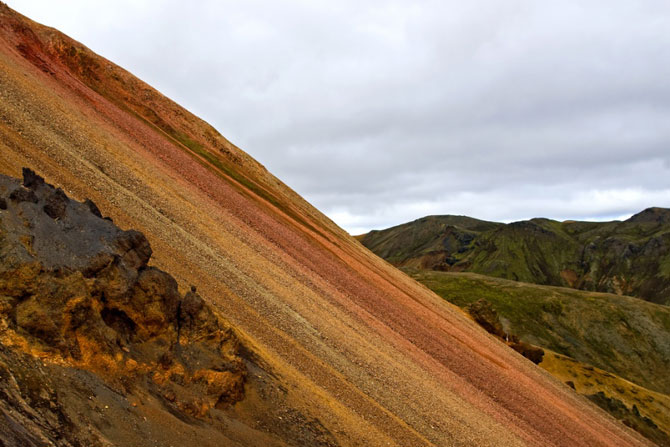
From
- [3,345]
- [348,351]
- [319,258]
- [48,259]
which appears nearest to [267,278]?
[348,351]

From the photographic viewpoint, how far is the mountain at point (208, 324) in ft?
42.8

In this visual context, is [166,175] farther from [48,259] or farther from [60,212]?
[48,259]

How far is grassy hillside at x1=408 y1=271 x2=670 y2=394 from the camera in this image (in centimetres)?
12025

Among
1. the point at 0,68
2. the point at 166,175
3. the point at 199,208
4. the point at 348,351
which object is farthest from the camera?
the point at 166,175

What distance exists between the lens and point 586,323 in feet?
446

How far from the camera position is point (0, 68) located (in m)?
31.3

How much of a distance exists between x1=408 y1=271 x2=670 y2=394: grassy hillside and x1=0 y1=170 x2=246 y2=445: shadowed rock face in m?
116

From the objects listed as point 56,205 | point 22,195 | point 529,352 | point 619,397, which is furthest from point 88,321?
point 619,397

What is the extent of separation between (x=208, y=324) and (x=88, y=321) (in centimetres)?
489

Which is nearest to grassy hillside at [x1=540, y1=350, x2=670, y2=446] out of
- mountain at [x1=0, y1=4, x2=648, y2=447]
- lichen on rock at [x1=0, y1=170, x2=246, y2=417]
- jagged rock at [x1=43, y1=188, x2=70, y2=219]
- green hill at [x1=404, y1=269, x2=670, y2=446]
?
mountain at [x1=0, y1=4, x2=648, y2=447]

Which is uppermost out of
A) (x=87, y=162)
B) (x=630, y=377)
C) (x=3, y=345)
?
(x=630, y=377)

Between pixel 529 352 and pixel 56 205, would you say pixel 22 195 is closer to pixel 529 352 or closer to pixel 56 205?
pixel 56 205

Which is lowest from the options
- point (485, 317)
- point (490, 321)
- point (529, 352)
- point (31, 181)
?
point (31, 181)

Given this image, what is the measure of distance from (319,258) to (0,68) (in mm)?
29349
